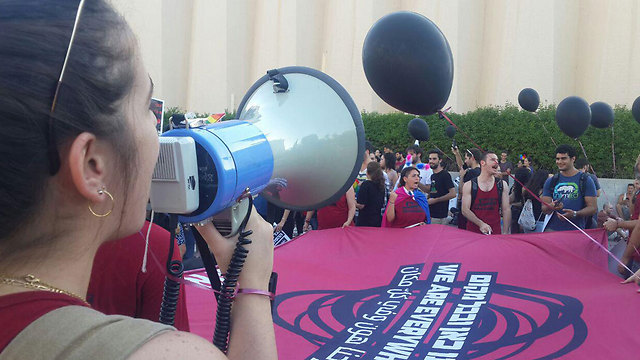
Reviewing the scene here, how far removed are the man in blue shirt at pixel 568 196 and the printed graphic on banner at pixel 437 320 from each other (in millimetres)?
2358

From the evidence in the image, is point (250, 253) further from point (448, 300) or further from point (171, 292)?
point (448, 300)

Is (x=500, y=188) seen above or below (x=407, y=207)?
above

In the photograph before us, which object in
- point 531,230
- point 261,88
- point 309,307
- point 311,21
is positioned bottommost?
point 531,230

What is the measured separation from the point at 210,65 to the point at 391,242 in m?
22.8

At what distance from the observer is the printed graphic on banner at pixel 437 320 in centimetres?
241

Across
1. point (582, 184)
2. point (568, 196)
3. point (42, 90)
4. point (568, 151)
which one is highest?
point (42, 90)

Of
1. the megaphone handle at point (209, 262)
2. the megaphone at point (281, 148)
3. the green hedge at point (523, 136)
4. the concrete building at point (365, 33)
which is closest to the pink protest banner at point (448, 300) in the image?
the megaphone at point (281, 148)

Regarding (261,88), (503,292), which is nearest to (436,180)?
(503,292)

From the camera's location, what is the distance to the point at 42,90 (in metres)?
0.61

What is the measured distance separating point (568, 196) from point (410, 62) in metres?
3.77

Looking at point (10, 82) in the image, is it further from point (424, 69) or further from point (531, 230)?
point (531, 230)

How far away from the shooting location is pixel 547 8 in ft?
59.3

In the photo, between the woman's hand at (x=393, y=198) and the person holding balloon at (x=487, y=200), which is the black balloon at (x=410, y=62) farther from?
the person holding balloon at (x=487, y=200)

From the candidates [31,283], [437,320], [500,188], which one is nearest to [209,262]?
[31,283]
